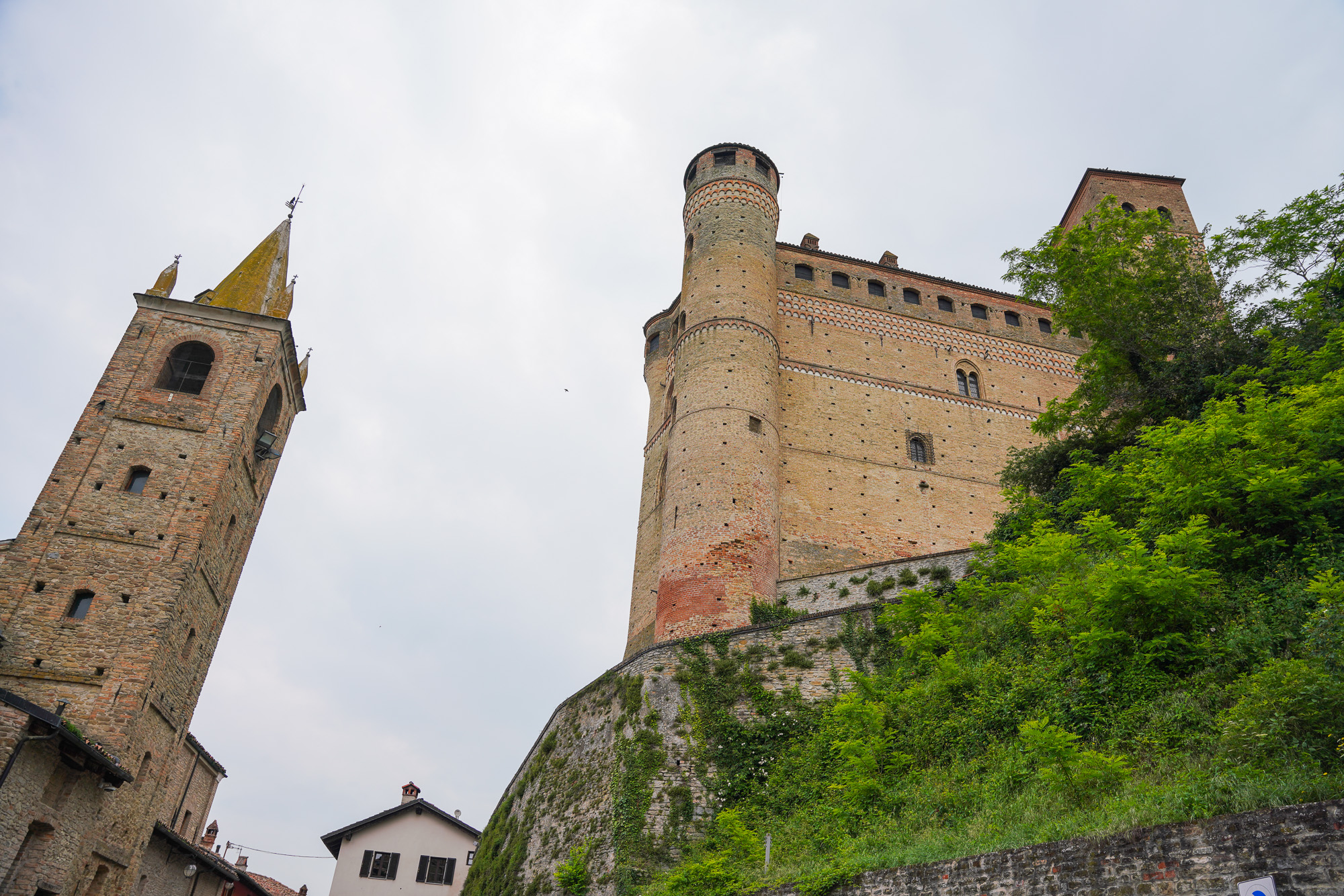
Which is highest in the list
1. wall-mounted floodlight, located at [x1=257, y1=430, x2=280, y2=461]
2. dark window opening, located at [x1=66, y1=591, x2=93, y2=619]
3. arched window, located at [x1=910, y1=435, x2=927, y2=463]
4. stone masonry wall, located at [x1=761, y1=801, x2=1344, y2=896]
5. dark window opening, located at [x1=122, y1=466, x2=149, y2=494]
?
arched window, located at [x1=910, y1=435, x2=927, y2=463]

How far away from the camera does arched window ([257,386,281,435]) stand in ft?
74.0

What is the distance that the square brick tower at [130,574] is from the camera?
1466 centimetres

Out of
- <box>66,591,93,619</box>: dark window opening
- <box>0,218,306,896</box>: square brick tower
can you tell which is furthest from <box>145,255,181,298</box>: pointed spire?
<box>66,591,93,619</box>: dark window opening

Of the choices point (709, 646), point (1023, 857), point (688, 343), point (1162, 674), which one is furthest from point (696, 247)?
point (1023, 857)

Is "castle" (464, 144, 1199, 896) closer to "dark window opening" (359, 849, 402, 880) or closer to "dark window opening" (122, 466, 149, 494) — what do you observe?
"dark window opening" (359, 849, 402, 880)

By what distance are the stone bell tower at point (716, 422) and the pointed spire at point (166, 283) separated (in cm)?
1353

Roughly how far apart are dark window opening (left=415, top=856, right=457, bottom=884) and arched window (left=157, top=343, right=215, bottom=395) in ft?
53.9

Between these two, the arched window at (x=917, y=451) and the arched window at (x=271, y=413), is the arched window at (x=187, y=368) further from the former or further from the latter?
the arched window at (x=917, y=451)

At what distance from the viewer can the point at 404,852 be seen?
92.1ft

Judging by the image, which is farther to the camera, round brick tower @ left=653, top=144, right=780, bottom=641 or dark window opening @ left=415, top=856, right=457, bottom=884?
dark window opening @ left=415, top=856, right=457, bottom=884

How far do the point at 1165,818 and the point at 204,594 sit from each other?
19074 mm

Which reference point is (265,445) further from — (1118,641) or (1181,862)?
(1181,862)

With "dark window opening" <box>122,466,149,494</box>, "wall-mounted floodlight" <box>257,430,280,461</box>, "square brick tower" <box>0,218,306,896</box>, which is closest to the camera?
"square brick tower" <box>0,218,306,896</box>

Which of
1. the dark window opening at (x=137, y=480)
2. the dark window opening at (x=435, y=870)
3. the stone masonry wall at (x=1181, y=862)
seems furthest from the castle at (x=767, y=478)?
the dark window opening at (x=137, y=480)
